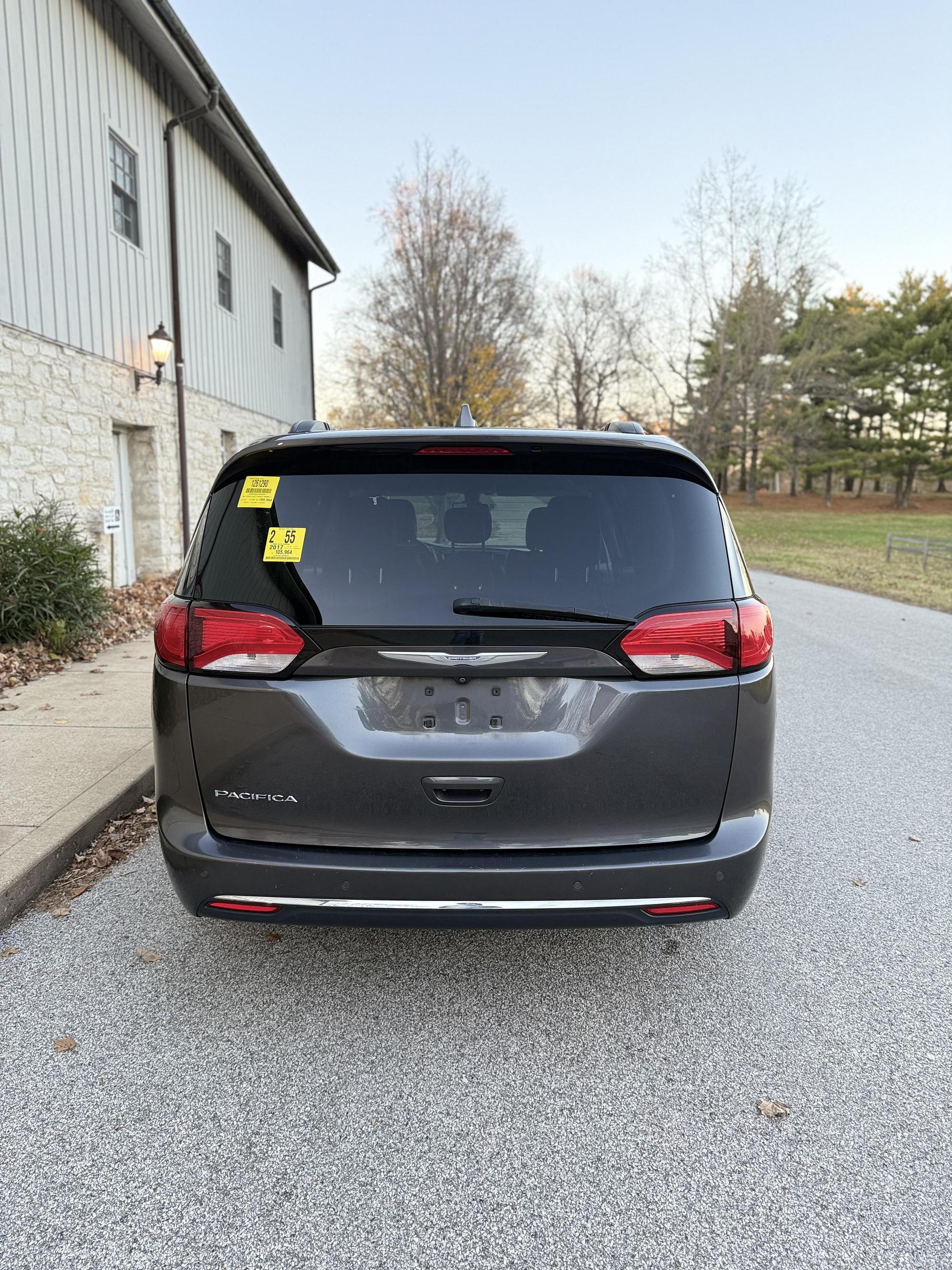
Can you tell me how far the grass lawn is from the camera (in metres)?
17.2

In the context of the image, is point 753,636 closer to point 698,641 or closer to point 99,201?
point 698,641

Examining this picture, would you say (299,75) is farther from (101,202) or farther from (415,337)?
(415,337)

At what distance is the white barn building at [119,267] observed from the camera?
963 cm

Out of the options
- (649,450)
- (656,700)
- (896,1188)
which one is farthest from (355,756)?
(896,1188)

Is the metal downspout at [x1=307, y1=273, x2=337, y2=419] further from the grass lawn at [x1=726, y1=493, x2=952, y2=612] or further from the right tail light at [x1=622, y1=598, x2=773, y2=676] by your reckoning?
the right tail light at [x1=622, y1=598, x2=773, y2=676]

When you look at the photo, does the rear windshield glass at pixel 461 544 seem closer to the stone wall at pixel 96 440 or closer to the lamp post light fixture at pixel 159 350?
the stone wall at pixel 96 440

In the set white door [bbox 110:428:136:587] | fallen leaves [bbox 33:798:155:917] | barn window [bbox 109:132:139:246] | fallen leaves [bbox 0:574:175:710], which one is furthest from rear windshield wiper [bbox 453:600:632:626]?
barn window [bbox 109:132:139:246]

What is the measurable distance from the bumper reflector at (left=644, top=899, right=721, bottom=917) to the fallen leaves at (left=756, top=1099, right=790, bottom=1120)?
1.66 feet

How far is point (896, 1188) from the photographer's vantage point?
6.43ft

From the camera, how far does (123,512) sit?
41.9 feet

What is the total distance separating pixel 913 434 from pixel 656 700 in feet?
211

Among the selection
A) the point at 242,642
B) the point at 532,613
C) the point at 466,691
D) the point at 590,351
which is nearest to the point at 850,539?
the point at 590,351

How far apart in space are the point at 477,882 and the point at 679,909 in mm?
594

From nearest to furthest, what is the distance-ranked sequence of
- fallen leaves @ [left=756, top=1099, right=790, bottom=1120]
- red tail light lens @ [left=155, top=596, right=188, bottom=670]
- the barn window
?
fallen leaves @ [left=756, top=1099, right=790, bottom=1120]
red tail light lens @ [left=155, top=596, right=188, bottom=670]
the barn window
